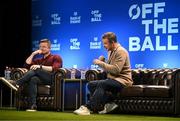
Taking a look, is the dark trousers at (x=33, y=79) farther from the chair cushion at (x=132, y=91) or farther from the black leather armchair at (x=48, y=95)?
the chair cushion at (x=132, y=91)

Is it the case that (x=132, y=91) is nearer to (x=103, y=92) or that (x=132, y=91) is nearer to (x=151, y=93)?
(x=151, y=93)

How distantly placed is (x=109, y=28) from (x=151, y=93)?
206 centimetres

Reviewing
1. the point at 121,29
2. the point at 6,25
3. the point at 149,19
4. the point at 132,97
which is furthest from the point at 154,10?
the point at 6,25

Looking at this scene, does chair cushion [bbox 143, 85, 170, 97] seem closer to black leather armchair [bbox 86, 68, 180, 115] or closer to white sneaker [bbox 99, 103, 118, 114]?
black leather armchair [bbox 86, 68, 180, 115]

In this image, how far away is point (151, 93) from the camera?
6320 mm

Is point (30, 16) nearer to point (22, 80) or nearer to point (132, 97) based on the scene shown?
point (22, 80)

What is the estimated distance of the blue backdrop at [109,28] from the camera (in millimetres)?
7422

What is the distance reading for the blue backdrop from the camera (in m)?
7.42

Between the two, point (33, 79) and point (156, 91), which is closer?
point (156, 91)

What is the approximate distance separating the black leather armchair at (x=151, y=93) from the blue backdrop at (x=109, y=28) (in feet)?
2.14

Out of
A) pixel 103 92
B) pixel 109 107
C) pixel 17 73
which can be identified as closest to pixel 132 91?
pixel 109 107

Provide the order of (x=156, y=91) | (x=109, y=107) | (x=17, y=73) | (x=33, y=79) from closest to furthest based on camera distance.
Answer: (x=156, y=91) < (x=109, y=107) < (x=33, y=79) < (x=17, y=73)

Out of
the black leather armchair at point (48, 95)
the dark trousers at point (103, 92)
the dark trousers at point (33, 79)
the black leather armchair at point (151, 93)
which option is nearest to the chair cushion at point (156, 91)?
the black leather armchair at point (151, 93)

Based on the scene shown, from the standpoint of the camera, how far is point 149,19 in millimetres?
7609
